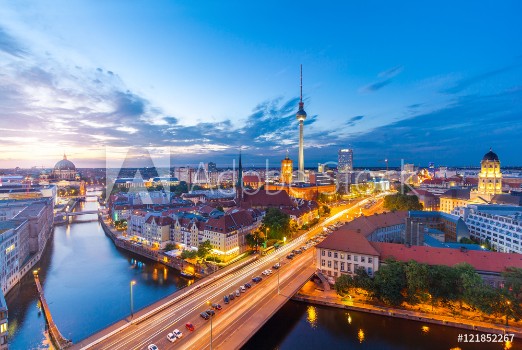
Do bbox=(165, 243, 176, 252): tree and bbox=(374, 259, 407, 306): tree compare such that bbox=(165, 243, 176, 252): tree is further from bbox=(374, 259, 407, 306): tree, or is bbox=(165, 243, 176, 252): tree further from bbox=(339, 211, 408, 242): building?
bbox=(374, 259, 407, 306): tree

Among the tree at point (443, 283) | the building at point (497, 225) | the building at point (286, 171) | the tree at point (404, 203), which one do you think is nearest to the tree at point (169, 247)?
the tree at point (443, 283)

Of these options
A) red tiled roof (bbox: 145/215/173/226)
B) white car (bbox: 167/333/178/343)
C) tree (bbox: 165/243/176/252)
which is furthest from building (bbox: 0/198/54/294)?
white car (bbox: 167/333/178/343)

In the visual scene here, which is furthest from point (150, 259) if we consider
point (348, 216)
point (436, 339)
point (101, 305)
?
point (348, 216)

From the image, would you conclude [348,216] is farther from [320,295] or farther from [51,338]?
[51,338]

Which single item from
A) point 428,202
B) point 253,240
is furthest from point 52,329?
point 428,202

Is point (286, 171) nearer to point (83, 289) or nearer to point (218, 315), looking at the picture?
point (83, 289)

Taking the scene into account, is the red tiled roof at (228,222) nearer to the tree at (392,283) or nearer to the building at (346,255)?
the building at (346,255)
